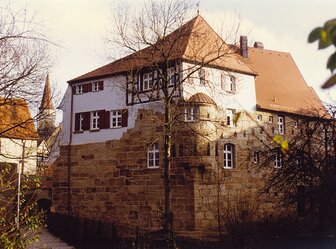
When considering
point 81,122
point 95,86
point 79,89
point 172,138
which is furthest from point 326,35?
point 79,89

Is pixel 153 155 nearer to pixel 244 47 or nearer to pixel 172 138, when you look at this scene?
pixel 172 138

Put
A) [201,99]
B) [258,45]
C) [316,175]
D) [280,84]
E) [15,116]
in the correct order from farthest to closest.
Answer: [258,45] → [280,84] → [201,99] → [15,116] → [316,175]

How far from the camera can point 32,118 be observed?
11266 millimetres

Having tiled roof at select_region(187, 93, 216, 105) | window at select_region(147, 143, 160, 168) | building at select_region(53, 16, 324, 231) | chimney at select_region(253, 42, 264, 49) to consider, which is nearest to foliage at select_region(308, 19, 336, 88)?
building at select_region(53, 16, 324, 231)

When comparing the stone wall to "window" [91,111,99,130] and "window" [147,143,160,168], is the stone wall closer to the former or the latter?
"window" [147,143,160,168]

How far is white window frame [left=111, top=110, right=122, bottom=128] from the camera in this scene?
23891 millimetres

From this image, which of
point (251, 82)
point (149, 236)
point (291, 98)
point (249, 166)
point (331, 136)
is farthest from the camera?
point (291, 98)

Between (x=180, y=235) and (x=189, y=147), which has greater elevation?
(x=189, y=147)

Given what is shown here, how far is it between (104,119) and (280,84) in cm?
1195

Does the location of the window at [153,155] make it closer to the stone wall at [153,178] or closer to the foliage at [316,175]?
the stone wall at [153,178]

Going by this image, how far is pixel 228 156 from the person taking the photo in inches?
909

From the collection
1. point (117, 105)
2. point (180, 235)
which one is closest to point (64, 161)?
point (117, 105)

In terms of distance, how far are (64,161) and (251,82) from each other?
461 inches

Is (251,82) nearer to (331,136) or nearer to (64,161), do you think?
(64,161)
